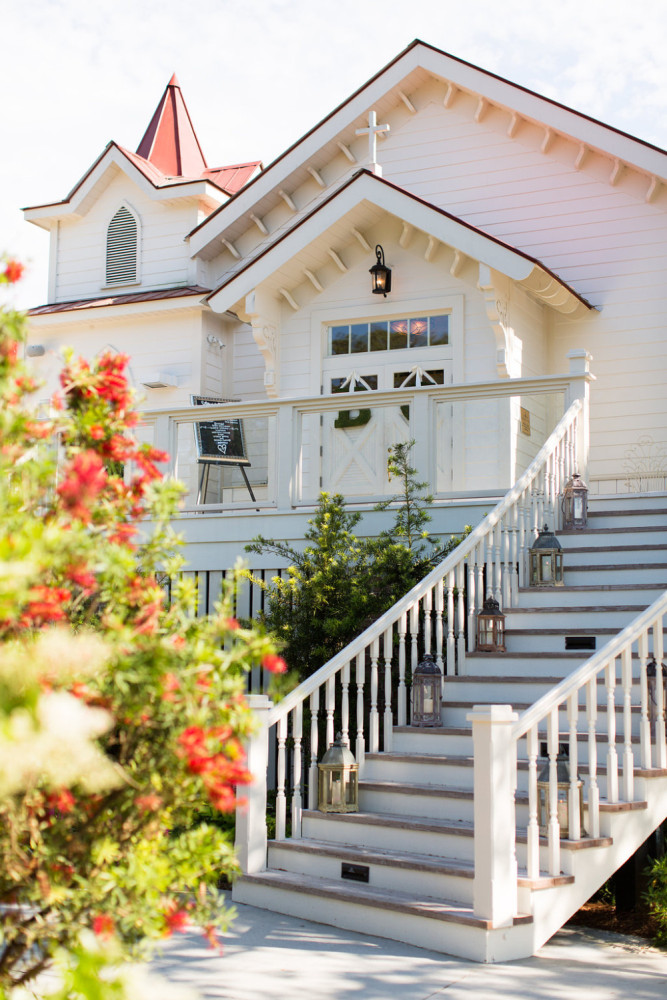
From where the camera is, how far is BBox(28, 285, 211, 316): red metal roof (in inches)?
→ 512

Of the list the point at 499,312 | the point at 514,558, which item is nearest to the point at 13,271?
the point at 514,558

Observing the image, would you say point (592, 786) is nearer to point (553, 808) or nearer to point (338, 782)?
point (553, 808)

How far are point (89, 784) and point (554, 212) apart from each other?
10768 millimetres

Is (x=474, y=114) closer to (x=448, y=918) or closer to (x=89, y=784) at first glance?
(x=448, y=918)

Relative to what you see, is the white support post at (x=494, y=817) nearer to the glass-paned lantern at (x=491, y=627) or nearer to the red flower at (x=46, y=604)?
the glass-paned lantern at (x=491, y=627)

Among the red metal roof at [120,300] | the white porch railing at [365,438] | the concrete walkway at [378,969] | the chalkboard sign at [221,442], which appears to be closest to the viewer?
the concrete walkway at [378,969]

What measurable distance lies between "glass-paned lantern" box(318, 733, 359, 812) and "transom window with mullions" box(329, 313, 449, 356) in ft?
19.9

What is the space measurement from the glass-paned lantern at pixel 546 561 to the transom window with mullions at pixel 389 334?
4132 mm

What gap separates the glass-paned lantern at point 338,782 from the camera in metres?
6.26

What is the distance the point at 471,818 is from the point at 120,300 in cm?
937

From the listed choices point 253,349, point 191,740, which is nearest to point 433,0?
point 253,349

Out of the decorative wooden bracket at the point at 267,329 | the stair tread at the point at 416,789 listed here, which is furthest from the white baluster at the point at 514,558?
the decorative wooden bracket at the point at 267,329

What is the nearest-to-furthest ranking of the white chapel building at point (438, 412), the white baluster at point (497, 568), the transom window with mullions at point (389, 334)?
the white chapel building at point (438, 412) → the white baluster at point (497, 568) → the transom window with mullions at point (389, 334)

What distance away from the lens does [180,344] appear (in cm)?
1308
